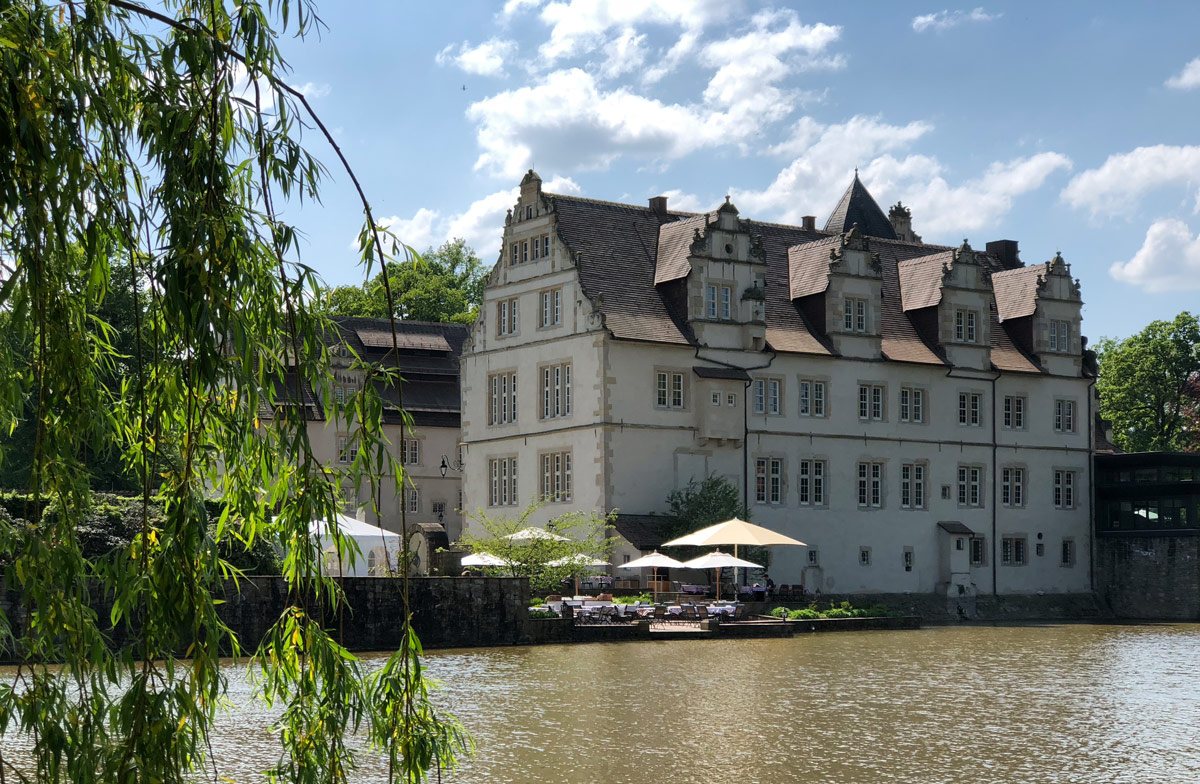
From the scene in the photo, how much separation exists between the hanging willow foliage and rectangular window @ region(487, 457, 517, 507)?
44.5 meters

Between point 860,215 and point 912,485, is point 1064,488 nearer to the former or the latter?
point 912,485

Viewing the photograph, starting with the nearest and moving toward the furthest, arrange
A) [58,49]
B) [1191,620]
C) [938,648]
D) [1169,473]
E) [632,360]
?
[58,49], [938,648], [632,360], [1191,620], [1169,473]

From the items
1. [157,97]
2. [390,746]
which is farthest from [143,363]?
[390,746]

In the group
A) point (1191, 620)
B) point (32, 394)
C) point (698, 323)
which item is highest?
point (698, 323)

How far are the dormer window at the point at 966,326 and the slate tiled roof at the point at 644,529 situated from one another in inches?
553

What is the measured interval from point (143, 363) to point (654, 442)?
139ft

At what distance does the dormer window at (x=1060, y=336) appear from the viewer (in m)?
59.1

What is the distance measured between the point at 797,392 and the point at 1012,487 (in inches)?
393

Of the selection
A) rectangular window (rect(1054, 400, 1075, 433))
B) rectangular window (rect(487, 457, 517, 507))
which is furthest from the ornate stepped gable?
rectangular window (rect(487, 457, 517, 507))

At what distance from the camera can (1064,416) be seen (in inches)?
2333

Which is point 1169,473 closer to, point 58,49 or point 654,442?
point 654,442

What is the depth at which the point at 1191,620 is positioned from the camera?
176 feet

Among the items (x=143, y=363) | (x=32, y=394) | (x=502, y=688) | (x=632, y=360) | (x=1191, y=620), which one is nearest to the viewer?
(x=143, y=363)

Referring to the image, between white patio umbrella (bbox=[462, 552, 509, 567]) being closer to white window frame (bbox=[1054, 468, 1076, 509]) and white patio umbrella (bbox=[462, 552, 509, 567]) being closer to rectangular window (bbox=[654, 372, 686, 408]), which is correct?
rectangular window (bbox=[654, 372, 686, 408])
